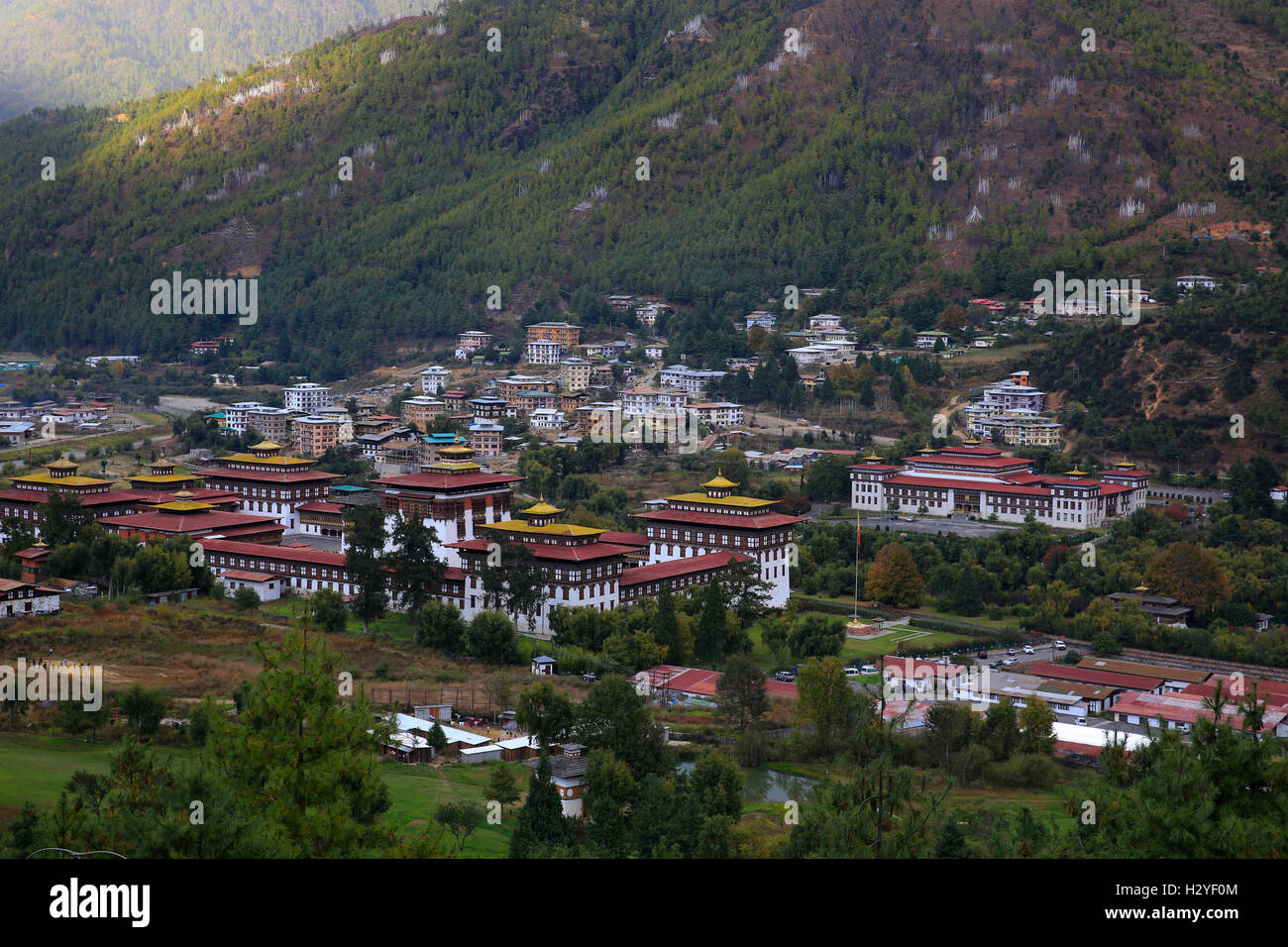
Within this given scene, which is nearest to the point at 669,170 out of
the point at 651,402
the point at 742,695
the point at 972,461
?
the point at 651,402

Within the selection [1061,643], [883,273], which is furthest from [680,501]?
[883,273]

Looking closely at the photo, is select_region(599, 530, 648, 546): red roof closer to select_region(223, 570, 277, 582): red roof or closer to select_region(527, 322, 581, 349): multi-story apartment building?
select_region(223, 570, 277, 582): red roof

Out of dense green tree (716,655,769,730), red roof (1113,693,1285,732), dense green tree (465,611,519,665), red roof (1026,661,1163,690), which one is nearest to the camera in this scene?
dense green tree (716,655,769,730)

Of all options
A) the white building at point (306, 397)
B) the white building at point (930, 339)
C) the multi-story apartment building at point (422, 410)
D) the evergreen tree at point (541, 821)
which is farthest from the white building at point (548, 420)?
the evergreen tree at point (541, 821)

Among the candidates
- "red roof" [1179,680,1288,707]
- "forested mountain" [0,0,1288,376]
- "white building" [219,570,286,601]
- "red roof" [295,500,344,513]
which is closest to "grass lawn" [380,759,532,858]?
"red roof" [1179,680,1288,707]

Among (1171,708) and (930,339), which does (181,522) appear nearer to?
(1171,708)
